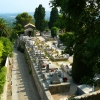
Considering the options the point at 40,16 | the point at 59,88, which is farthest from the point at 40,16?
the point at 59,88

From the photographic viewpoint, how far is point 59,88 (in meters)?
14.6

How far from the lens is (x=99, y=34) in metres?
8.14

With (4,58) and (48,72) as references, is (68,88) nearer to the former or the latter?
(48,72)

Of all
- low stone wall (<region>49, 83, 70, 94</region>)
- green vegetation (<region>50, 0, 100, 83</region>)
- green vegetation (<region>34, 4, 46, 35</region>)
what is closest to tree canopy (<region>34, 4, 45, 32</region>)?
green vegetation (<region>34, 4, 46, 35</region>)

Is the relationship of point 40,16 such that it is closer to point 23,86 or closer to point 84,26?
point 23,86

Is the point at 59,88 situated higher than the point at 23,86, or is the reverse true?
the point at 59,88

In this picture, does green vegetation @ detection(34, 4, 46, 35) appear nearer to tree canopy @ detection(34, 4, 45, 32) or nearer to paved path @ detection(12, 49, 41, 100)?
tree canopy @ detection(34, 4, 45, 32)

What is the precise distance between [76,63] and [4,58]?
43.9 feet

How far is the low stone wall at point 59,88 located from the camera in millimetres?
14367

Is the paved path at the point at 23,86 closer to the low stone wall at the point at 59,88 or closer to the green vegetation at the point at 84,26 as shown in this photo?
the low stone wall at the point at 59,88

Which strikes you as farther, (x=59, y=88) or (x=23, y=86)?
(x=23, y=86)

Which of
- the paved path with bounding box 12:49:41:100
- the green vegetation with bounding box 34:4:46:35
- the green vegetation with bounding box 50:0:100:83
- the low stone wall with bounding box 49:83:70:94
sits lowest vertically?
the paved path with bounding box 12:49:41:100

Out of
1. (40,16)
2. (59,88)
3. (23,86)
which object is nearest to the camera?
(59,88)

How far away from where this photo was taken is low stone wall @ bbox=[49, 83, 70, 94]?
14.4m
